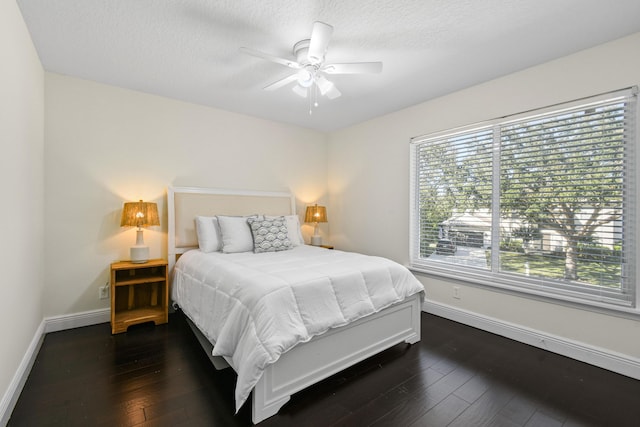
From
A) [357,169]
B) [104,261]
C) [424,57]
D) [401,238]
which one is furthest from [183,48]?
[401,238]

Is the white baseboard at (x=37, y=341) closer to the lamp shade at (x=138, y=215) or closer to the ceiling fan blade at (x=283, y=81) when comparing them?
the lamp shade at (x=138, y=215)

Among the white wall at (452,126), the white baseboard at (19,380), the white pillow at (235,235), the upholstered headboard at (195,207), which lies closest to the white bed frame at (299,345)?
the upholstered headboard at (195,207)

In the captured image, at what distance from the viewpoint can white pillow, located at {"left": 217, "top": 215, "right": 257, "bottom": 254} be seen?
10.4 feet

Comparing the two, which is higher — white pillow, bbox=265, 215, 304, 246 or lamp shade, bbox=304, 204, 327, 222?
lamp shade, bbox=304, 204, 327, 222

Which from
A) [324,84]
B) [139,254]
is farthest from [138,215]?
[324,84]

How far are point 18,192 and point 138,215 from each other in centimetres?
100

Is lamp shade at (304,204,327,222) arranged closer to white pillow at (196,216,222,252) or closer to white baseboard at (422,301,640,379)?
white pillow at (196,216,222,252)

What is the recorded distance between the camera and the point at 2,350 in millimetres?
1638

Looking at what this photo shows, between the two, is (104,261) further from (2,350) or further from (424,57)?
(424,57)

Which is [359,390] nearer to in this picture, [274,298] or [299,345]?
[299,345]

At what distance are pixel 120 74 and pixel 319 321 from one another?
2.98 meters

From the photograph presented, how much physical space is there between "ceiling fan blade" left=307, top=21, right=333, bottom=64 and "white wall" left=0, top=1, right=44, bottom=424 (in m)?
1.75

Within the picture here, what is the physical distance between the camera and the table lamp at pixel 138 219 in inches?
114

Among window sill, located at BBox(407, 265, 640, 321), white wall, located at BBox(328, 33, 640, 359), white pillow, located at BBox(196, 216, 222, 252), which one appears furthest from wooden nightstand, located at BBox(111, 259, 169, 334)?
window sill, located at BBox(407, 265, 640, 321)
